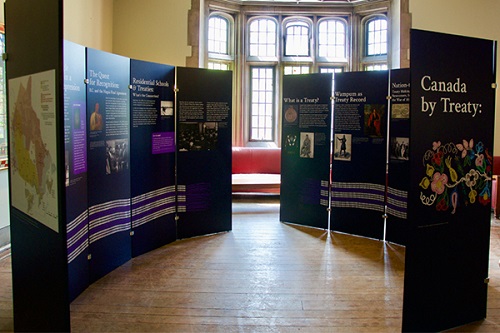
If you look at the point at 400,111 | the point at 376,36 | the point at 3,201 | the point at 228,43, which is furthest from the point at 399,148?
the point at 228,43

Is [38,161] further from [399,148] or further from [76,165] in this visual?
[399,148]

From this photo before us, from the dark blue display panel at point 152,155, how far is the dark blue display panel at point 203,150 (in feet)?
0.50

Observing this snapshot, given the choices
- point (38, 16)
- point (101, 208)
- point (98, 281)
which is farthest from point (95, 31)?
point (38, 16)

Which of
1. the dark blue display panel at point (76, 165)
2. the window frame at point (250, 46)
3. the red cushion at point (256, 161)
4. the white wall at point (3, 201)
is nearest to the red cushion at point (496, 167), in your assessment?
the red cushion at point (256, 161)

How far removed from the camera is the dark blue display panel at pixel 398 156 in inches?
206

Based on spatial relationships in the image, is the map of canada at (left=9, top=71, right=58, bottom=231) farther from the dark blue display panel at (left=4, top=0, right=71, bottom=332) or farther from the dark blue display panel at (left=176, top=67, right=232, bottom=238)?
the dark blue display panel at (left=176, top=67, right=232, bottom=238)

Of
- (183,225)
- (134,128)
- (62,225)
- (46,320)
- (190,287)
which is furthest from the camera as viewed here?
(183,225)

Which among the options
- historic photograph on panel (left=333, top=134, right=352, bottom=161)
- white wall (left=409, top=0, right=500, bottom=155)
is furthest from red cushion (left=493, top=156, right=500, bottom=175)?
historic photograph on panel (left=333, top=134, right=352, bottom=161)

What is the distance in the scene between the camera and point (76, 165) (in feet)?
11.9

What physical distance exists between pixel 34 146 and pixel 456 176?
249 cm

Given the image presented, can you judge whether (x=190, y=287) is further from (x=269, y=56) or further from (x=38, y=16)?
(x=269, y=56)

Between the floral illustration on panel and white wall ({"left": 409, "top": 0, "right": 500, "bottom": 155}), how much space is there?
18.0ft

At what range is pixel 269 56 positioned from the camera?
9227mm

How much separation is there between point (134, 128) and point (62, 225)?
7.67 ft
